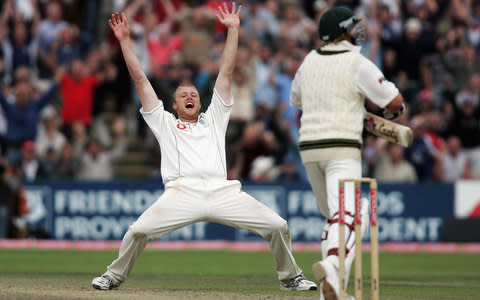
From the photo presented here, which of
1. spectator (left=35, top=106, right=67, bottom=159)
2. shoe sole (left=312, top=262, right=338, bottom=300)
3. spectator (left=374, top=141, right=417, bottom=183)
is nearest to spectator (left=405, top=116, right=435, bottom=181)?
spectator (left=374, top=141, right=417, bottom=183)

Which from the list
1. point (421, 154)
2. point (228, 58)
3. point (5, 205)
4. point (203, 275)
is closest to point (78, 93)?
point (5, 205)

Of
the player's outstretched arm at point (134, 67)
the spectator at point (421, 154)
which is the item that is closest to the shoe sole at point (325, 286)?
the player's outstretched arm at point (134, 67)

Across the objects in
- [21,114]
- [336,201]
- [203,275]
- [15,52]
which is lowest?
[203,275]

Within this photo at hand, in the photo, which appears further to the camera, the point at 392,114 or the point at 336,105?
the point at 392,114

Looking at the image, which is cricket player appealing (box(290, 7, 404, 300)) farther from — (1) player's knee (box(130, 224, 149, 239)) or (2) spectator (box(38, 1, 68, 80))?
(2) spectator (box(38, 1, 68, 80))

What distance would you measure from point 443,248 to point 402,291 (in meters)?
7.29

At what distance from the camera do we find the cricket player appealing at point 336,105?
7.41 meters

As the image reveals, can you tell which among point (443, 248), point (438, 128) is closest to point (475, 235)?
point (443, 248)

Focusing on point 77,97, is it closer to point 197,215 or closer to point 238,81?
point 238,81

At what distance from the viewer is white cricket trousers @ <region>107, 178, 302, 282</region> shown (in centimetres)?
805

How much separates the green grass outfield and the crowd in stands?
2.24 metres

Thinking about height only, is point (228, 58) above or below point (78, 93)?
below

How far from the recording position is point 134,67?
830cm

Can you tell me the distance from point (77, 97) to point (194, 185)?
33.3 ft
